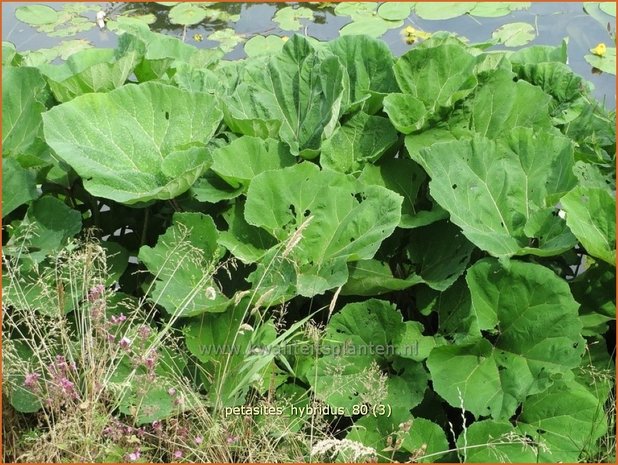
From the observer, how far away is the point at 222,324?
7.92 feet

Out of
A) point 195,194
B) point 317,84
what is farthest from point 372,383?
point 317,84

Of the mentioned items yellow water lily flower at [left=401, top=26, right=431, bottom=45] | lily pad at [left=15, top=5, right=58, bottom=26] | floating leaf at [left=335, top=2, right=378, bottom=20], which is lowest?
lily pad at [left=15, top=5, right=58, bottom=26]

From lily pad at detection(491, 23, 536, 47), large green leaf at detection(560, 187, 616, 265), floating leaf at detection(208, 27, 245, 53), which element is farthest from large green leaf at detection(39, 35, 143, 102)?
lily pad at detection(491, 23, 536, 47)

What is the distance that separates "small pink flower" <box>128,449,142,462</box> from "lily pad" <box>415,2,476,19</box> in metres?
5.03

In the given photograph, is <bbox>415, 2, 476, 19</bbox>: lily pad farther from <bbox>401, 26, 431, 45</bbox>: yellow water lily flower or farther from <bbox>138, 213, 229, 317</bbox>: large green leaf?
<bbox>138, 213, 229, 317</bbox>: large green leaf

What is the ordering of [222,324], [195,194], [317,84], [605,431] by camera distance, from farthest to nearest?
[317,84]
[195,194]
[222,324]
[605,431]

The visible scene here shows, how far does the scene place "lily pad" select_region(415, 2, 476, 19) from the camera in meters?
6.41

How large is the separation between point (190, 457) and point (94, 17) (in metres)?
5.41

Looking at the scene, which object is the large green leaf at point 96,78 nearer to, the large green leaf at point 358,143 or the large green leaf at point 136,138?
the large green leaf at point 136,138

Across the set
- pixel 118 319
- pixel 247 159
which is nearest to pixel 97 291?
pixel 118 319

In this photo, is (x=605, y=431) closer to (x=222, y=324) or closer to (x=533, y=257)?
(x=533, y=257)

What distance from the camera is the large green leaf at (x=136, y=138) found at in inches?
97.8

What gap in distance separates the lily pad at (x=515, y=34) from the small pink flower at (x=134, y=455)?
466 cm

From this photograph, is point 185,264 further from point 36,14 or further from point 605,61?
point 36,14
